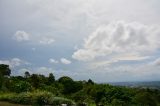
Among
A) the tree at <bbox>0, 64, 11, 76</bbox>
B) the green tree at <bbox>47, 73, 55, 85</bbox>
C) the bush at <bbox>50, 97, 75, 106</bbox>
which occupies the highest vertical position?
the tree at <bbox>0, 64, 11, 76</bbox>

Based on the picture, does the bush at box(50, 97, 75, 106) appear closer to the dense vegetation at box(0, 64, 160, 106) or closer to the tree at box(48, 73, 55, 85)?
the dense vegetation at box(0, 64, 160, 106)

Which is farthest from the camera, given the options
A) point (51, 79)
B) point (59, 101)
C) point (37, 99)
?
point (51, 79)

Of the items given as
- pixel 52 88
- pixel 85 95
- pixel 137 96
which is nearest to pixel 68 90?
pixel 52 88

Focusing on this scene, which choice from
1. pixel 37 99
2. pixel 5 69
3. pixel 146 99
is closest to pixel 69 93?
pixel 37 99

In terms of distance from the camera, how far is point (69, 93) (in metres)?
44.5

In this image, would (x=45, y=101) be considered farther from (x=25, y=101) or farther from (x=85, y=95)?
(x=85, y=95)

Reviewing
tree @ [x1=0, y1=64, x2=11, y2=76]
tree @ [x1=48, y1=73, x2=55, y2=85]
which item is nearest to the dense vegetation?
tree @ [x1=48, y1=73, x2=55, y2=85]

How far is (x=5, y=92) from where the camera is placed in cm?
3978

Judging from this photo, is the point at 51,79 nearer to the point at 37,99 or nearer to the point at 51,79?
the point at 51,79

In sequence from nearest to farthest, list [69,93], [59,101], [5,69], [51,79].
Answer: [59,101]
[69,93]
[51,79]
[5,69]

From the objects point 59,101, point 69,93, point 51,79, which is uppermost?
point 51,79

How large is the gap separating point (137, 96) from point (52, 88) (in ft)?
41.8

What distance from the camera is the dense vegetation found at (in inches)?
1382

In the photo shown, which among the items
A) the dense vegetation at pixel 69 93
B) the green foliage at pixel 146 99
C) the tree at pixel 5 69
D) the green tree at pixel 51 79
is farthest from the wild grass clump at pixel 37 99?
the tree at pixel 5 69
